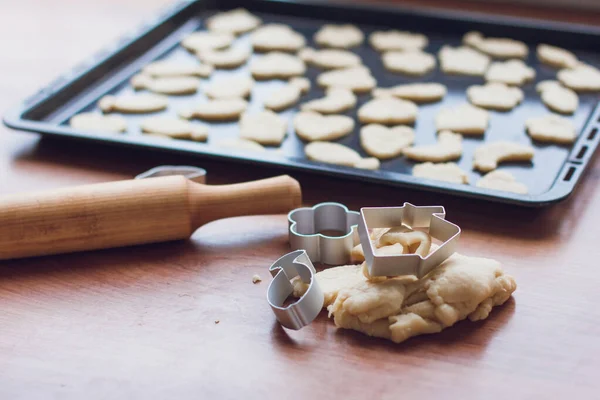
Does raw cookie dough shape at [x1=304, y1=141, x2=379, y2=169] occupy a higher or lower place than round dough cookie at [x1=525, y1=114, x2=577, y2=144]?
lower

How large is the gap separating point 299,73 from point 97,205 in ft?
2.42

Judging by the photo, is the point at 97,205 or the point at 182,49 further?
the point at 182,49

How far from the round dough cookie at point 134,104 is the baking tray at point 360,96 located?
0.02 m

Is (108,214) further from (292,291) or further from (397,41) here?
(397,41)

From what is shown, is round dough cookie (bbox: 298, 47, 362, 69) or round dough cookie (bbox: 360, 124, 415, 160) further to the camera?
round dough cookie (bbox: 298, 47, 362, 69)

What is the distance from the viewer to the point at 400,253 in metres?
0.95

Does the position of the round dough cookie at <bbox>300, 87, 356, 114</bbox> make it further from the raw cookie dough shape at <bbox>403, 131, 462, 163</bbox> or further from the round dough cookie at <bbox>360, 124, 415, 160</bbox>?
the raw cookie dough shape at <bbox>403, 131, 462, 163</bbox>

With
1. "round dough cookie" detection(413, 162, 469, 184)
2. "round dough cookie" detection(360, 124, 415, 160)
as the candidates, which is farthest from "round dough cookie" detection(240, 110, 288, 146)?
"round dough cookie" detection(413, 162, 469, 184)

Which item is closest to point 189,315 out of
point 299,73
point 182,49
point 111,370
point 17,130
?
point 111,370

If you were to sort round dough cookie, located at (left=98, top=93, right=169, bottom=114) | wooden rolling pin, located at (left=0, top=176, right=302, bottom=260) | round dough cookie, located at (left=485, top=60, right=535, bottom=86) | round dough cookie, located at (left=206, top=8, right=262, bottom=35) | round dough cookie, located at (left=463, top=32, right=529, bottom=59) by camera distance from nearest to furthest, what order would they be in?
wooden rolling pin, located at (left=0, top=176, right=302, bottom=260) → round dough cookie, located at (left=98, top=93, right=169, bottom=114) → round dough cookie, located at (left=485, top=60, right=535, bottom=86) → round dough cookie, located at (left=463, top=32, right=529, bottom=59) → round dough cookie, located at (left=206, top=8, right=262, bottom=35)

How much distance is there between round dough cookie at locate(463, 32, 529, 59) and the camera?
1.73 meters

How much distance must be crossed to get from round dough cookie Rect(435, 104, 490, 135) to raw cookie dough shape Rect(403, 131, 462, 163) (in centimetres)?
4

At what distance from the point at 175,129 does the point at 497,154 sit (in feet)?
1.87

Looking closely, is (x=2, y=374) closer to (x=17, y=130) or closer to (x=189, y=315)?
(x=189, y=315)
